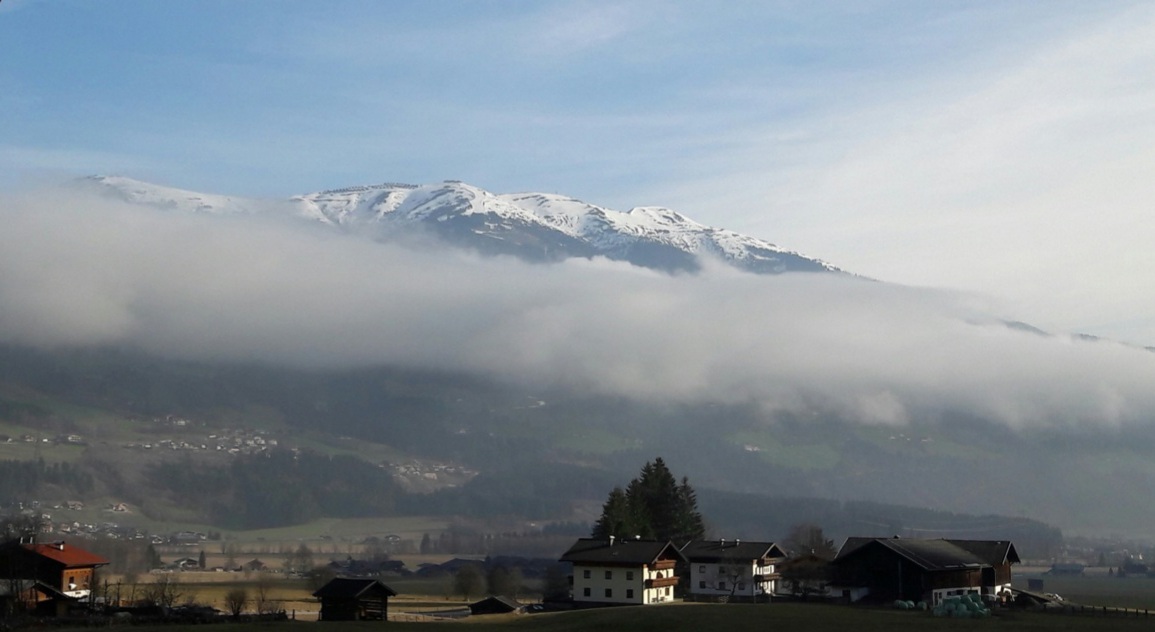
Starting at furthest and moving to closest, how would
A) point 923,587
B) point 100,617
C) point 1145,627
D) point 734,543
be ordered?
point 734,543
point 923,587
point 100,617
point 1145,627

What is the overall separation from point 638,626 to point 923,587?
132ft

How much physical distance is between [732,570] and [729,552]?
2665 millimetres

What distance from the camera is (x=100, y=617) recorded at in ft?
335

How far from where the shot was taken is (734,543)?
143 m

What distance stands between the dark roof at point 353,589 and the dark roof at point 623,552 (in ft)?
61.4

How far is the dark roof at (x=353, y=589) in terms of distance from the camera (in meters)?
115

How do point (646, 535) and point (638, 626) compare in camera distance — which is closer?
Answer: point (638, 626)

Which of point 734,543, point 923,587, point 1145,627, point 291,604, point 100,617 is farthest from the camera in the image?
point 734,543

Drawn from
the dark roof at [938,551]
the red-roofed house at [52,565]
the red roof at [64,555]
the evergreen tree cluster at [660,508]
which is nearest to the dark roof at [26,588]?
the red-roofed house at [52,565]

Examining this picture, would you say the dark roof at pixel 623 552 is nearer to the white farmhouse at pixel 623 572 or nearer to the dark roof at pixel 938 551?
the white farmhouse at pixel 623 572

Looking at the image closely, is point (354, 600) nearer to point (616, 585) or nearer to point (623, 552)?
point (616, 585)

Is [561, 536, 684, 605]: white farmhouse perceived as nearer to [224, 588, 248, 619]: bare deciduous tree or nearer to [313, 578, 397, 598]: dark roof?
[313, 578, 397, 598]: dark roof

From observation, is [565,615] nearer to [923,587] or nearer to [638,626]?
[638,626]

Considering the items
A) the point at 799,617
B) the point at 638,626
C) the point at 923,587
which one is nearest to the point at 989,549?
the point at 923,587
